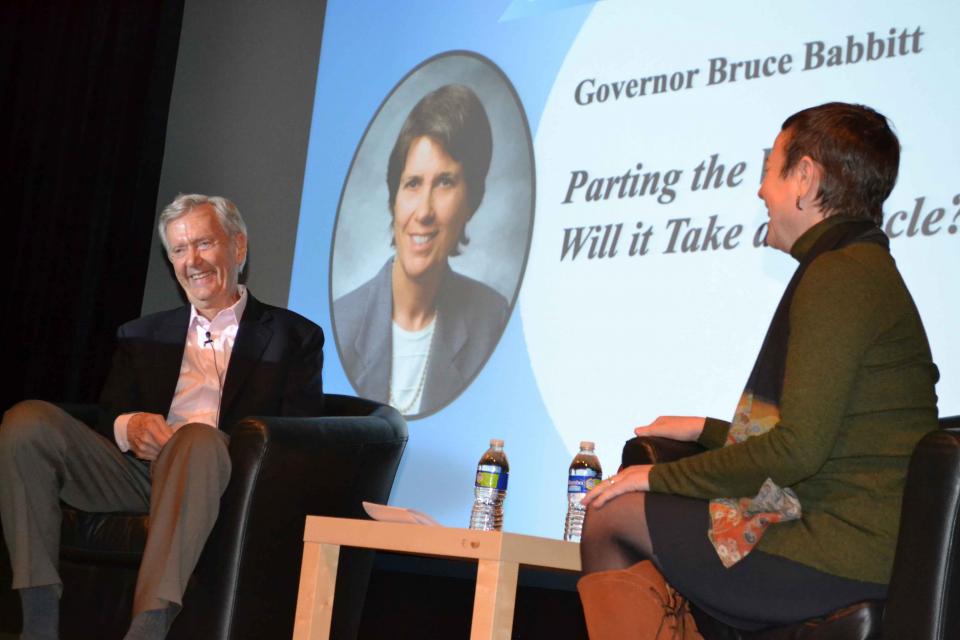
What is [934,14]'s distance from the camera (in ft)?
9.84

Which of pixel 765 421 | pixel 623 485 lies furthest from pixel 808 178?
pixel 623 485

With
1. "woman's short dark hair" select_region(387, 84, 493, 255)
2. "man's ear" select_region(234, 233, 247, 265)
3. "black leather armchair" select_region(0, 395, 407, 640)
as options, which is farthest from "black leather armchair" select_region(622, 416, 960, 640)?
"man's ear" select_region(234, 233, 247, 265)

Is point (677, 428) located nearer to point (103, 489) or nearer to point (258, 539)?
point (258, 539)

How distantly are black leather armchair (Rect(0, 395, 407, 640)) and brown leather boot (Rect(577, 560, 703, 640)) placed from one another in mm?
1105

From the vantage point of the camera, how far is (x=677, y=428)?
260 cm

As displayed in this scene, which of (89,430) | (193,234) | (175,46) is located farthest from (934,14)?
(175,46)

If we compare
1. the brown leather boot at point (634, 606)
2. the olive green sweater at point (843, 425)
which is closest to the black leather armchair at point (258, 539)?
the brown leather boot at point (634, 606)

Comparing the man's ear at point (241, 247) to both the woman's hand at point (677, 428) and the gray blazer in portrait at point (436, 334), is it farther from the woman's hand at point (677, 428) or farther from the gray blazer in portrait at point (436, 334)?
the woman's hand at point (677, 428)

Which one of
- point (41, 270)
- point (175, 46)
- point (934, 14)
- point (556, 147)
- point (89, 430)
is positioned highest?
point (175, 46)

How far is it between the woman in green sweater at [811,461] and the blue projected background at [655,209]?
3.06 ft

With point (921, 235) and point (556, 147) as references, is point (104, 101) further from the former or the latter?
point (921, 235)

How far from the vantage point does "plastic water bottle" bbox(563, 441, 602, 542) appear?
9.98ft

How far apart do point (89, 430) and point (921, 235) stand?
7.30 feet

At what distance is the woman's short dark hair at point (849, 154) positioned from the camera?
2.06 m
